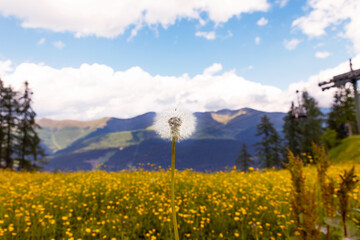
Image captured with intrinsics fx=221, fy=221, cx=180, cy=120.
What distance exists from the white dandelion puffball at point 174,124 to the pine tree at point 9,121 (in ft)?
95.6

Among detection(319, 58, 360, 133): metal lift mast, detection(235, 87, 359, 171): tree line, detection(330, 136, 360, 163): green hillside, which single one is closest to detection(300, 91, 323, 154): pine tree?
detection(235, 87, 359, 171): tree line

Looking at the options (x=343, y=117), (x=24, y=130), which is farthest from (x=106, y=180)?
(x=343, y=117)

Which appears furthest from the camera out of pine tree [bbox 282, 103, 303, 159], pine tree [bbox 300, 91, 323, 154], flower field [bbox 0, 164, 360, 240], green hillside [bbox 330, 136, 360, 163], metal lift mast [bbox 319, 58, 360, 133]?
pine tree [bbox 282, 103, 303, 159]

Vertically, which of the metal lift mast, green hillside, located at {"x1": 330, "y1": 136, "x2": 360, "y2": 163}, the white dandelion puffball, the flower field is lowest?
green hillside, located at {"x1": 330, "y1": 136, "x2": 360, "y2": 163}

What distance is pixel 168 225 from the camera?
14.4 ft

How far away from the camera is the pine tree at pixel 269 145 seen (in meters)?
36.8

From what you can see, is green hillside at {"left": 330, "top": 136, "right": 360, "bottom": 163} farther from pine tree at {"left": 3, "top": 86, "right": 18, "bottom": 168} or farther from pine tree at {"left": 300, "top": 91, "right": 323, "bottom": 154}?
pine tree at {"left": 3, "top": 86, "right": 18, "bottom": 168}

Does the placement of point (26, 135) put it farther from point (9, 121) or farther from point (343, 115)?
point (343, 115)

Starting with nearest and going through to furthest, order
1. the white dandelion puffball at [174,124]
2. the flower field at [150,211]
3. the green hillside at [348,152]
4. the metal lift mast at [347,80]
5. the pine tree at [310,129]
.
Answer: the white dandelion puffball at [174,124] < the flower field at [150,211] < the metal lift mast at [347,80] < the green hillside at [348,152] < the pine tree at [310,129]

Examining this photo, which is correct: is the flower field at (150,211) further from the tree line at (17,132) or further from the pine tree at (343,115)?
the pine tree at (343,115)

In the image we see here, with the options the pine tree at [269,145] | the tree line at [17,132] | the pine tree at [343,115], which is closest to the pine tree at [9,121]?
the tree line at [17,132]

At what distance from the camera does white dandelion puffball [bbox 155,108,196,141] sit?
196cm

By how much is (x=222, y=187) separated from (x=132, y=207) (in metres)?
2.42

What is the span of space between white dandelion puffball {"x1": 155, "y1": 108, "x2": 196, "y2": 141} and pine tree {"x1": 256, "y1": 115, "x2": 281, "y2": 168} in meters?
36.5
